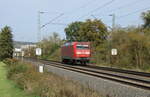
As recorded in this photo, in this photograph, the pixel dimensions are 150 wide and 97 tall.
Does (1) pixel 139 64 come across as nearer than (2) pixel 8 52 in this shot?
Yes

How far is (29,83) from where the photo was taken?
15.3m

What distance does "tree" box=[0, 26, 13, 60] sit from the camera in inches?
2621

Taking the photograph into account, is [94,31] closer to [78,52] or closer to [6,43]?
[78,52]

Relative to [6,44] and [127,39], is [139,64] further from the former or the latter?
[6,44]

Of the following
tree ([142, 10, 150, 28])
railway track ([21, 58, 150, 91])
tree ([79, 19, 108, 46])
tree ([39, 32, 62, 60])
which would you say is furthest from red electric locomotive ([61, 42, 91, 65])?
tree ([39, 32, 62, 60])

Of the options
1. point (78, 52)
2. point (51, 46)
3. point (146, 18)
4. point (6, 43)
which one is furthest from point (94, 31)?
point (51, 46)

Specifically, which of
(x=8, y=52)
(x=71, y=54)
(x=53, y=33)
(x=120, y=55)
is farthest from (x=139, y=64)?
(x=53, y=33)

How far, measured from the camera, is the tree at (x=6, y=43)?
66.6 meters

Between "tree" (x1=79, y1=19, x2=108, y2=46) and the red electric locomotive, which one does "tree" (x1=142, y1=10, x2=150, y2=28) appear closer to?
"tree" (x1=79, y1=19, x2=108, y2=46)

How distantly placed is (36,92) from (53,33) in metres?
89.6

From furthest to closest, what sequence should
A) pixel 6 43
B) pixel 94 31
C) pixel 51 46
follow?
pixel 51 46
pixel 6 43
pixel 94 31

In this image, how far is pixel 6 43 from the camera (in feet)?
221

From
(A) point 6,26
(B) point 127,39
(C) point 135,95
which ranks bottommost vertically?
(C) point 135,95

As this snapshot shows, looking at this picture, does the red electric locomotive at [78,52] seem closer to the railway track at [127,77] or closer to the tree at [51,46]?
the railway track at [127,77]
